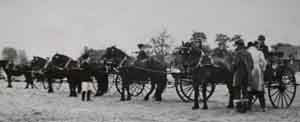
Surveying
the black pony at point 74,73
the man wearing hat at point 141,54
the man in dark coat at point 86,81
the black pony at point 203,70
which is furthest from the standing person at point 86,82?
the black pony at point 203,70

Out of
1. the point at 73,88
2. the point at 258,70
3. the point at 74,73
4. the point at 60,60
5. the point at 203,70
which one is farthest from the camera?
the point at 60,60

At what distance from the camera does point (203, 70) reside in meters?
11.6

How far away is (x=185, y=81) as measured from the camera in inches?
535

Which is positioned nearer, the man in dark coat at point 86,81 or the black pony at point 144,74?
the man in dark coat at point 86,81

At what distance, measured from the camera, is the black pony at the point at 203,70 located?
11555 millimetres

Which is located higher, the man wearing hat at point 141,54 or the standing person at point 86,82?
the man wearing hat at point 141,54

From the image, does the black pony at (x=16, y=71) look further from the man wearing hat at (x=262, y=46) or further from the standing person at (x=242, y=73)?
the standing person at (x=242, y=73)

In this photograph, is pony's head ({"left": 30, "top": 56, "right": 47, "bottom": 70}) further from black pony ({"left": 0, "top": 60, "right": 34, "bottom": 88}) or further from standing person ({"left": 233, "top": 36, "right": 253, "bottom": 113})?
standing person ({"left": 233, "top": 36, "right": 253, "bottom": 113})

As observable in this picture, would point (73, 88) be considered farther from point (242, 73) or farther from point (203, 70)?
point (242, 73)

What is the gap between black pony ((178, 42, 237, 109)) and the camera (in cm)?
1155

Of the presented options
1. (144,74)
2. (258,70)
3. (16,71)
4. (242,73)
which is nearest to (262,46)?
(258,70)

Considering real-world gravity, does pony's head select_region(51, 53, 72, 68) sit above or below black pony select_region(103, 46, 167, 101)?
above

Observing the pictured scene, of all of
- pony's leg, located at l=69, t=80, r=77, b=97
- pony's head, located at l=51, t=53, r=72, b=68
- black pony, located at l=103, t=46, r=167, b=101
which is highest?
pony's head, located at l=51, t=53, r=72, b=68

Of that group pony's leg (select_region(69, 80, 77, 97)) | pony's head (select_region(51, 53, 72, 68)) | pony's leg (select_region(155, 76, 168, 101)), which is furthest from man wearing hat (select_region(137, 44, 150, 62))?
pony's head (select_region(51, 53, 72, 68))
